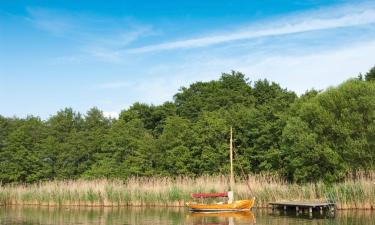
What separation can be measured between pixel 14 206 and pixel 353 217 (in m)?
22.6

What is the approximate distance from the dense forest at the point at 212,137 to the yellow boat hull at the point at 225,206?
4.99 m

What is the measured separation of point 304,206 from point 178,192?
8.34 metres

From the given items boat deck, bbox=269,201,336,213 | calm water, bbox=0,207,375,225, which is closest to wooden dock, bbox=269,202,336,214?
boat deck, bbox=269,201,336,213

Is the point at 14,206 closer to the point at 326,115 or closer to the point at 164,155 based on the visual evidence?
the point at 164,155

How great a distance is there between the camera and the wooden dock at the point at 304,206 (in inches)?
1075

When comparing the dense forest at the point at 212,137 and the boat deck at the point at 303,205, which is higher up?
the dense forest at the point at 212,137

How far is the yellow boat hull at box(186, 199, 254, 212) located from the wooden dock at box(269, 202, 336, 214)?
1.47 meters

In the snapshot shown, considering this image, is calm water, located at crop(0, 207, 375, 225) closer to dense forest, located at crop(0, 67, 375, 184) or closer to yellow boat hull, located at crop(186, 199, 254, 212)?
yellow boat hull, located at crop(186, 199, 254, 212)

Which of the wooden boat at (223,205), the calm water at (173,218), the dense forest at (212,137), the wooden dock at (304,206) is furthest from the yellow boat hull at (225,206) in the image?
the dense forest at (212,137)

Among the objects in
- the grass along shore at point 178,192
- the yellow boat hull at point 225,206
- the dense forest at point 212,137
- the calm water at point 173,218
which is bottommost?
the calm water at point 173,218

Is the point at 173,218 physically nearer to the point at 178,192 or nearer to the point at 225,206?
the point at 225,206

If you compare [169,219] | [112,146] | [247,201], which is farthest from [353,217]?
[112,146]

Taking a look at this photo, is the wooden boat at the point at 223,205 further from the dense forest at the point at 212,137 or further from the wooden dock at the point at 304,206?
the dense forest at the point at 212,137

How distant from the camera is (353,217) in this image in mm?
24172
